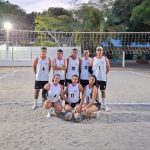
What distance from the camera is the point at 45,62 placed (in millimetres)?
10641

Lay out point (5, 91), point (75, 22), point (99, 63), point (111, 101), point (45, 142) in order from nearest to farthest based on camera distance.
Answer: point (45, 142), point (99, 63), point (111, 101), point (5, 91), point (75, 22)

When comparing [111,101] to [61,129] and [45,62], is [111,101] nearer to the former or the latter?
[45,62]

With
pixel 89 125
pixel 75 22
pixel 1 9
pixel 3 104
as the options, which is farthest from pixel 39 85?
pixel 1 9

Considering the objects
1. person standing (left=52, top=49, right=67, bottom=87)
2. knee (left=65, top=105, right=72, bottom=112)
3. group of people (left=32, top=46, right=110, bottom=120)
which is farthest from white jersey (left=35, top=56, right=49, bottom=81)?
knee (left=65, top=105, right=72, bottom=112)

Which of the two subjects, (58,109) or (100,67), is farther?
(100,67)

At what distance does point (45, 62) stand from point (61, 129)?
8.73ft

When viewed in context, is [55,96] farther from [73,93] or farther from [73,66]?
[73,66]

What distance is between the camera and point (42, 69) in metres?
10.6

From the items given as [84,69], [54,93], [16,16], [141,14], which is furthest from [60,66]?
[16,16]

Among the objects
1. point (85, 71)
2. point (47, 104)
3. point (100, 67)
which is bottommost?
point (47, 104)

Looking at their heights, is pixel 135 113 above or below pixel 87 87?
below

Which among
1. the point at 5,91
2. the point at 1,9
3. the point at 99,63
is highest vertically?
the point at 1,9

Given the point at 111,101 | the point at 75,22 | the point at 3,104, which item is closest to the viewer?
the point at 3,104

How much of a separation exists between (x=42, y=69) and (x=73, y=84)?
115 centimetres
